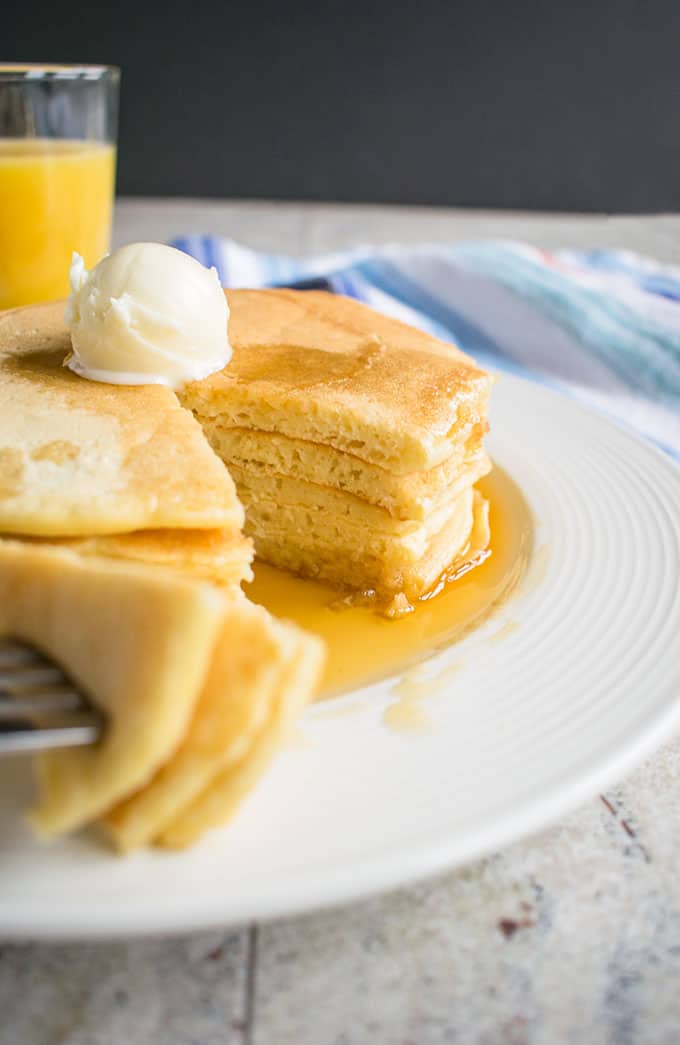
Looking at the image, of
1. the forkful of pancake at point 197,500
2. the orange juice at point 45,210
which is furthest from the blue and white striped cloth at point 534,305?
the forkful of pancake at point 197,500

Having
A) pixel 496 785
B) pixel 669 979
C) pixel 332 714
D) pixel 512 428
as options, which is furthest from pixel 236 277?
pixel 669 979

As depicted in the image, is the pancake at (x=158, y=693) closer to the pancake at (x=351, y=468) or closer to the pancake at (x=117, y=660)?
the pancake at (x=117, y=660)

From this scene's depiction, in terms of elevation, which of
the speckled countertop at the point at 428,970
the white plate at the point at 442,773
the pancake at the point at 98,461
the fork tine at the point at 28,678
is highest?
the fork tine at the point at 28,678

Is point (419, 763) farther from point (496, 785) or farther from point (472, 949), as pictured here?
point (472, 949)

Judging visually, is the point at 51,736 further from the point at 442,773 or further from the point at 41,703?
the point at 442,773

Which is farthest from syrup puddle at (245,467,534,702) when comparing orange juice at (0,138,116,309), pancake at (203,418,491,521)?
orange juice at (0,138,116,309)

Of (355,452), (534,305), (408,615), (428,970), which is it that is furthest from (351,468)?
(534,305)
